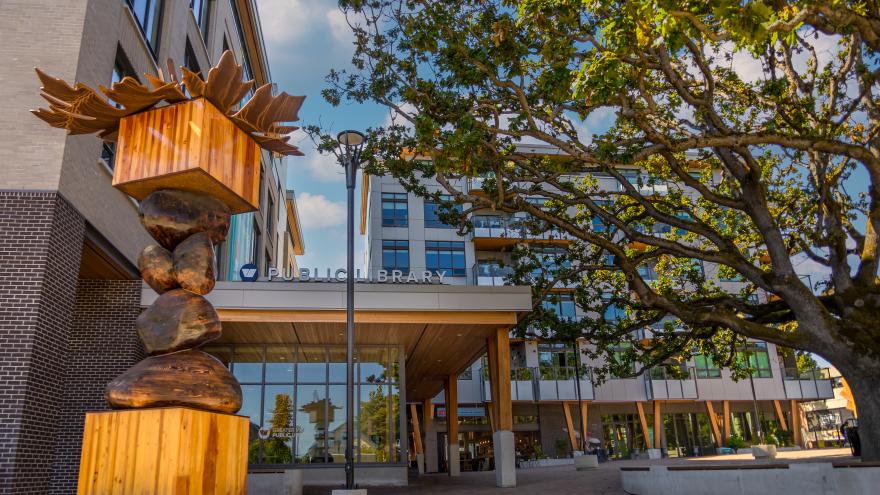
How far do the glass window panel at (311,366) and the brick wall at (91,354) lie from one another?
5.35 metres

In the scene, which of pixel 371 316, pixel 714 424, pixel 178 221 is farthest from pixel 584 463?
pixel 178 221

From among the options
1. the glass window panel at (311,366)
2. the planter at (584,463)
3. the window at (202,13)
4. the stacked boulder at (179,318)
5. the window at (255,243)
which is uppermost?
the window at (202,13)

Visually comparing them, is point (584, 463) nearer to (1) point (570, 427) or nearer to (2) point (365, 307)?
(1) point (570, 427)

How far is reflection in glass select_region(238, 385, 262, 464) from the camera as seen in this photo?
1887 centimetres

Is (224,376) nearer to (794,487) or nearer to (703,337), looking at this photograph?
(794,487)

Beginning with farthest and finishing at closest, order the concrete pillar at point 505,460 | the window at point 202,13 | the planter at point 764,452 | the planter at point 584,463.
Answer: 1. the planter at point 764,452
2. the planter at point 584,463
3. the window at point 202,13
4. the concrete pillar at point 505,460

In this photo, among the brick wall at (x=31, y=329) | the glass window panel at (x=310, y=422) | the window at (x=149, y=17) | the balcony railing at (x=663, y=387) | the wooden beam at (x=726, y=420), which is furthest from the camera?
the wooden beam at (x=726, y=420)

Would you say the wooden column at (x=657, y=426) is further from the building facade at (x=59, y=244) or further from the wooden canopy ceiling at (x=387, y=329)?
the building facade at (x=59, y=244)

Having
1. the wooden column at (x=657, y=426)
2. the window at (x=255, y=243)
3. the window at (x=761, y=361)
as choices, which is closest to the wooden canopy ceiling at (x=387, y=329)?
the window at (x=255, y=243)

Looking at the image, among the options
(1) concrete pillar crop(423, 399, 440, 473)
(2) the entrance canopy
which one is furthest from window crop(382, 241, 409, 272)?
(2) the entrance canopy

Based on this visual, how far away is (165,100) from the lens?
5375 mm

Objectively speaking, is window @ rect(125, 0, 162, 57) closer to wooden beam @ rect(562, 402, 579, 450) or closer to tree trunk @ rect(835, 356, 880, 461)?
tree trunk @ rect(835, 356, 880, 461)

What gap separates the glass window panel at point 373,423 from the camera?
19500 mm

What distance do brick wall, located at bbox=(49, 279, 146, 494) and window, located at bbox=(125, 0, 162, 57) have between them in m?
6.16
